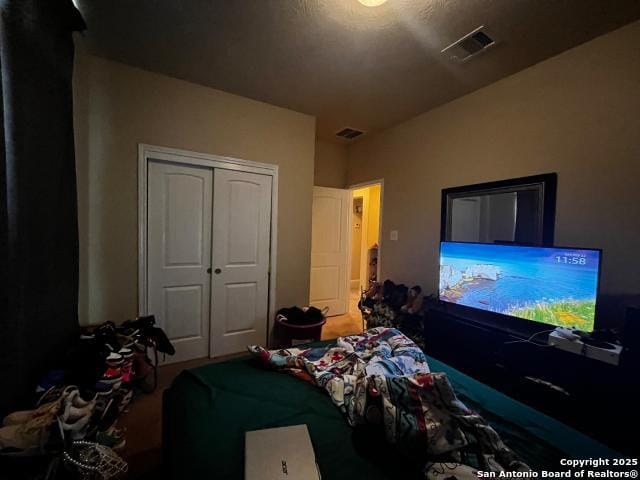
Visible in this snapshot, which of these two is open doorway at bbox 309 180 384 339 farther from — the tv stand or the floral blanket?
the floral blanket

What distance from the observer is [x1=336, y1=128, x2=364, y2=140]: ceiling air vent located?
3.54 meters

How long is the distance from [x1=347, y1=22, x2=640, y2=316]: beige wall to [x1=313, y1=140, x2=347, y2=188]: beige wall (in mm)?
1390

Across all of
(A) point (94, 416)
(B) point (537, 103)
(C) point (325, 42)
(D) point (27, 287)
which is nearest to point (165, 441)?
(A) point (94, 416)

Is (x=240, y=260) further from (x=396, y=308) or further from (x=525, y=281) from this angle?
(x=525, y=281)

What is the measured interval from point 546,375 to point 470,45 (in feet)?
7.61

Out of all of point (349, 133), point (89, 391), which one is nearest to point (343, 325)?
point (349, 133)

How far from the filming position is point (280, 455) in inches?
32.7

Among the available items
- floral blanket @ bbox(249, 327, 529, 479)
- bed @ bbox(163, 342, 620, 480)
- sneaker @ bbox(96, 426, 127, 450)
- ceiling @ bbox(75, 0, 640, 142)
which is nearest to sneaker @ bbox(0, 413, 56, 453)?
sneaker @ bbox(96, 426, 127, 450)

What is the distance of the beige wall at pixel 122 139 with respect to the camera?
209 cm

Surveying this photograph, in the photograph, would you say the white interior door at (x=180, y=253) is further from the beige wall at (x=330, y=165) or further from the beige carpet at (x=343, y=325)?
the beige wall at (x=330, y=165)

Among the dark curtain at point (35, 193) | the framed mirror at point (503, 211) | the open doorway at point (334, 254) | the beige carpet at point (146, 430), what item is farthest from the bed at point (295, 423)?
the open doorway at point (334, 254)

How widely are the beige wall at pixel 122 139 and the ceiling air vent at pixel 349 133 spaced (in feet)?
4.09

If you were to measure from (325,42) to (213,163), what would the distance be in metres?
1.47

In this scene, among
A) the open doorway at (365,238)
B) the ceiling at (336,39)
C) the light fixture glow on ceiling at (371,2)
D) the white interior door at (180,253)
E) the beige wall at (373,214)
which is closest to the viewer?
the light fixture glow on ceiling at (371,2)
